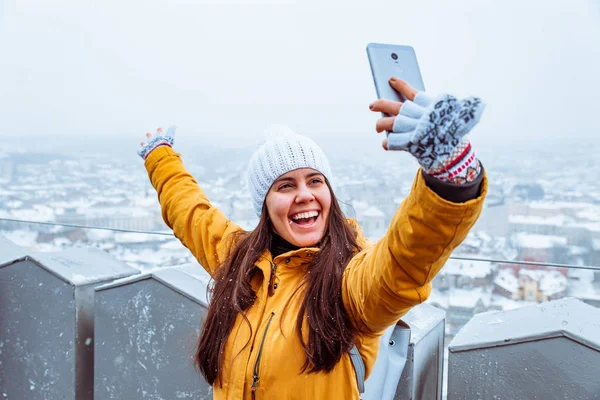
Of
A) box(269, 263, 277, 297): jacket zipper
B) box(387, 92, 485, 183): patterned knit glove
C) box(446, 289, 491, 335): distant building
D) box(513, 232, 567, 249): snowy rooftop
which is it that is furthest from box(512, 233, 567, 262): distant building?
box(387, 92, 485, 183): patterned knit glove

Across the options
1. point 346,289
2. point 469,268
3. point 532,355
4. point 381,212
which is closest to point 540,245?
point 381,212

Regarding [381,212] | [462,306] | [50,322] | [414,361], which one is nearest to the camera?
[414,361]

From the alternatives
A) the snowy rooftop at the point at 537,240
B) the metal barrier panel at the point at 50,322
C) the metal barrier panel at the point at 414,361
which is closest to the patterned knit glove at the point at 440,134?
the metal barrier panel at the point at 414,361

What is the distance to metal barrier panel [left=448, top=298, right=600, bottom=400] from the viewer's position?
1314 mm

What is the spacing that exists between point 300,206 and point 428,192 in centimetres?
59

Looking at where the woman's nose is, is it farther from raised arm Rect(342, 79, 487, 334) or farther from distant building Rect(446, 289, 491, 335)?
distant building Rect(446, 289, 491, 335)

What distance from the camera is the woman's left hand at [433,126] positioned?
31.0 inches

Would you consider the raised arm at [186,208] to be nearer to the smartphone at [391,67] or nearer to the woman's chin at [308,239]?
the woman's chin at [308,239]

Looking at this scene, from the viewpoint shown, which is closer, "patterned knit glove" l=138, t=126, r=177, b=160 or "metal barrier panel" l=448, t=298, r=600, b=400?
"metal barrier panel" l=448, t=298, r=600, b=400

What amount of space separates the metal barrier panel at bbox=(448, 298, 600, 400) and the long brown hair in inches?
16.9

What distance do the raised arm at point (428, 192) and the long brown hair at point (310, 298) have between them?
0.78 ft

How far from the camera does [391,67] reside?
100cm

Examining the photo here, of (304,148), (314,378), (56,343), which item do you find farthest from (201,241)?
(56,343)

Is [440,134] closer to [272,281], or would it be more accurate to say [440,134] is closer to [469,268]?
[272,281]
